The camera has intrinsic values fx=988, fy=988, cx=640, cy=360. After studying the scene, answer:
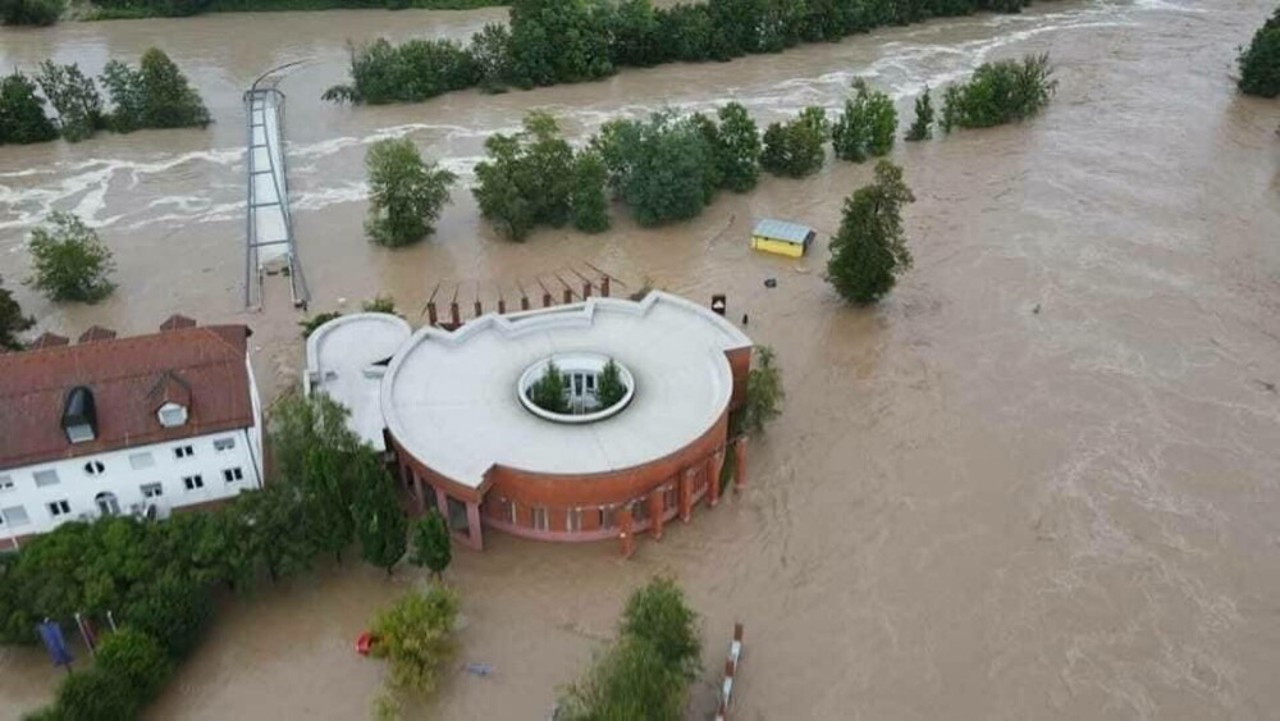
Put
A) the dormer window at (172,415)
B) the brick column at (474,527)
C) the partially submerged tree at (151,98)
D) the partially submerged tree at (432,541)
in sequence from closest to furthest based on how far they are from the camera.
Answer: the partially submerged tree at (432,541) < the dormer window at (172,415) < the brick column at (474,527) < the partially submerged tree at (151,98)

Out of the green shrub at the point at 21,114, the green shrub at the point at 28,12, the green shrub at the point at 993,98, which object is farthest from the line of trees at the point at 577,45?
the green shrub at the point at 28,12

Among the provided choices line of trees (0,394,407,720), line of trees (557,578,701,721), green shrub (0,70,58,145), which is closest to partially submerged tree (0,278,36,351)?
line of trees (0,394,407,720)

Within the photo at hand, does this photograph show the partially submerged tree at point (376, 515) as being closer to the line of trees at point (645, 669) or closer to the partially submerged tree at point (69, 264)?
the line of trees at point (645, 669)

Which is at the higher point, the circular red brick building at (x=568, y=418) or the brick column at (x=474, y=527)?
the circular red brick building at (x=568, y=418)

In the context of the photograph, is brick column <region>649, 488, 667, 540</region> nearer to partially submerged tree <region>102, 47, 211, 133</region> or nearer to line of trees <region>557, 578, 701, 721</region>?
line of trees <region>557, 578, 701, 721</region>

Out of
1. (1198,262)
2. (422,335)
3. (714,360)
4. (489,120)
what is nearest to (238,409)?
(422,335)

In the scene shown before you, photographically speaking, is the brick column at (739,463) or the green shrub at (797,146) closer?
the brick column at (739,463)

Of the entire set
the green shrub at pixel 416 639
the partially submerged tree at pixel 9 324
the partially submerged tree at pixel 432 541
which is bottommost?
the green shrub at pixel 416 639
